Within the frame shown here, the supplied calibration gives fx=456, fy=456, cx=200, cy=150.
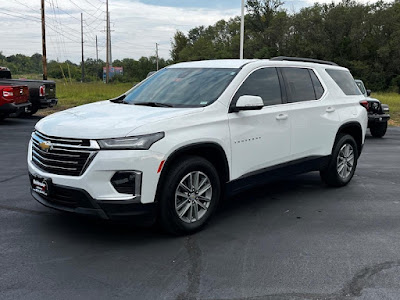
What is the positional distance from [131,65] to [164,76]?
103492mm

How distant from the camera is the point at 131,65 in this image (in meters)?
106

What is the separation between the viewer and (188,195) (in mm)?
4539

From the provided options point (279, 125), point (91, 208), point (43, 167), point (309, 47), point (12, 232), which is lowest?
point (12, 232)

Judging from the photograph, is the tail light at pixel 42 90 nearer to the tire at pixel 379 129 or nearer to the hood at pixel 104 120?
the tire at pixel 379 129

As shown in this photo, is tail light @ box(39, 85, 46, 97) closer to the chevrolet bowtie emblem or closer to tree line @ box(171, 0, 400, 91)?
the chevrolet bowtie emblem

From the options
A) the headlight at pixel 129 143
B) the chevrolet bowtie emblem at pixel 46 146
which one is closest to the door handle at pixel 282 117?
the headlight at pixel 129 143

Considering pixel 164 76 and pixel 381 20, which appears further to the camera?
pixel 381 20

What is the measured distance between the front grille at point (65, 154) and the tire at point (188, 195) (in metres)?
0.75

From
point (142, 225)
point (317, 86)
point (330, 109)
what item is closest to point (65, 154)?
point (142, 225)

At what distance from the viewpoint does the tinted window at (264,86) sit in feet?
17.3

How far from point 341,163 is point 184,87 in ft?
9.20

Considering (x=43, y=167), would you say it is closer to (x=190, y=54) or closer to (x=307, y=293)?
(x=307, y=293)

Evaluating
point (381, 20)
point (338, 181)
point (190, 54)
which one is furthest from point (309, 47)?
point (338, 181)

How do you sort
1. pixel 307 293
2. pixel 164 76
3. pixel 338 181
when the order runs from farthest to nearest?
pixel 338 181 → pixel 164 76 → pixel 307 293
